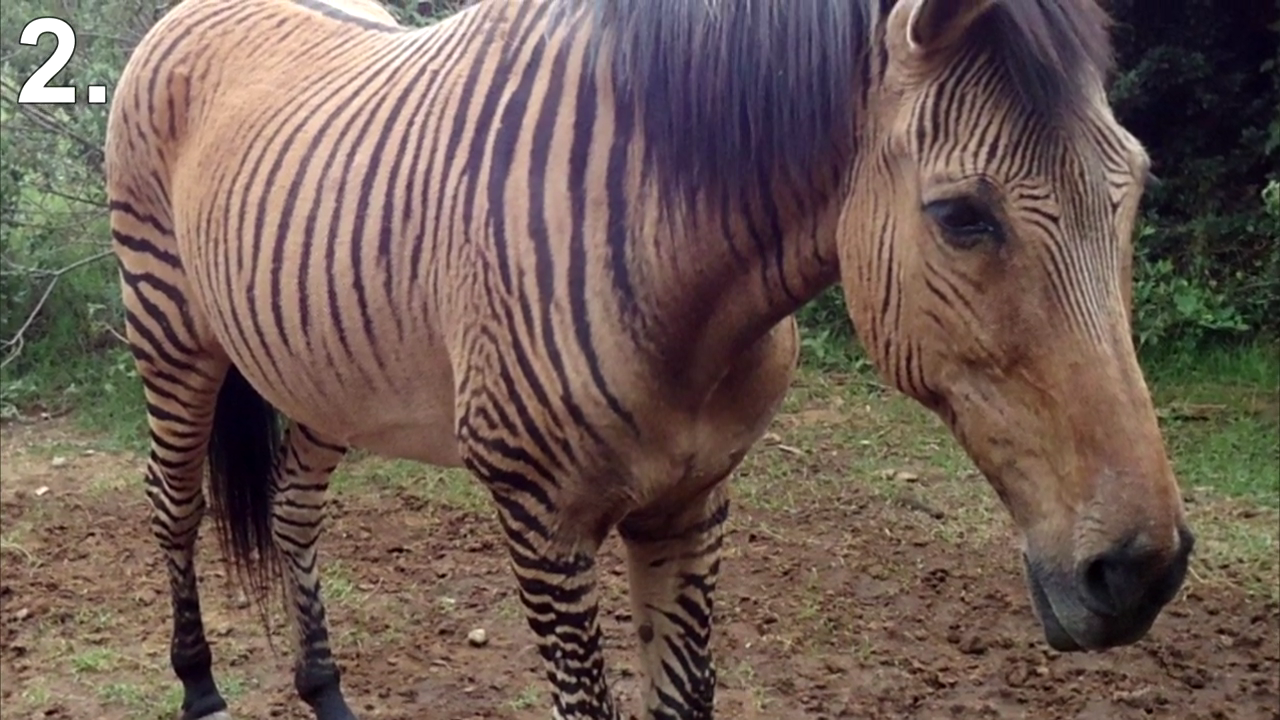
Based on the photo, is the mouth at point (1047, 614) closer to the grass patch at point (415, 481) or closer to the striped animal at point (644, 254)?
the striped animal at point (644, 254)

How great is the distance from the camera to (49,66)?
615 cm

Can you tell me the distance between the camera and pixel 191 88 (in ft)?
10.4

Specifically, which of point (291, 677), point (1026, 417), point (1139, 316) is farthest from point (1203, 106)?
point (1026, 417)

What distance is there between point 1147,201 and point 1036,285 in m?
5.62

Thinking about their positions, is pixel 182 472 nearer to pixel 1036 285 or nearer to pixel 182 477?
pixel 182 477

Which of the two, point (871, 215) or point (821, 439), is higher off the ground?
point (871, 215)

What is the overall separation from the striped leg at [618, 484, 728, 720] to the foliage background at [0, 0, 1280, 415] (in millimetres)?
3932

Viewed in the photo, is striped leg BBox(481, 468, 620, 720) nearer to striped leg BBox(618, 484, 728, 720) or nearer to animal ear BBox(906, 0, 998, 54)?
striped leg BBox(618, 484, 728, 720)

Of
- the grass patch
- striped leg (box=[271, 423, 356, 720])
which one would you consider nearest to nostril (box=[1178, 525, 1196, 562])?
striped leg (box=[271, 423, 356, 720])

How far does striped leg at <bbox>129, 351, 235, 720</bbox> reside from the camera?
332 cm

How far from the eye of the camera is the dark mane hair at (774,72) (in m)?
1.68

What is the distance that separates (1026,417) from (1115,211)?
280mm

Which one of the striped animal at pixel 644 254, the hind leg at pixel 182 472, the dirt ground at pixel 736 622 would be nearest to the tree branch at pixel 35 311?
the dirt ground at pixel 736 622

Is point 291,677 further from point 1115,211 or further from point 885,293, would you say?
point 1115,211
